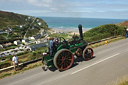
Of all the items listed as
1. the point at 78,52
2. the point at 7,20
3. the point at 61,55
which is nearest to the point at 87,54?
the point at 78,52

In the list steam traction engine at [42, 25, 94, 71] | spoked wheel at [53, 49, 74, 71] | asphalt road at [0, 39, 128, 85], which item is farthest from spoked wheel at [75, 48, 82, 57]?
spoked wheel at [53, 49, 74, 71]

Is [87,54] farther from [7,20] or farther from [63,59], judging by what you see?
[7,20]

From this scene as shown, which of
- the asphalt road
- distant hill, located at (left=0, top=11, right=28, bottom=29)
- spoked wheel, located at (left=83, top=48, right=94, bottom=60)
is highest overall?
distant hill, located at (left=0, top=11, right=28, bottom=29)

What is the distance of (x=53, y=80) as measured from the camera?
620 cm

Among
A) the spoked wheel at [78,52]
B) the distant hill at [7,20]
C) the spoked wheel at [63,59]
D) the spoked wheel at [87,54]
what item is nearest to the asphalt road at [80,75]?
the spoked wheel at [63,59]

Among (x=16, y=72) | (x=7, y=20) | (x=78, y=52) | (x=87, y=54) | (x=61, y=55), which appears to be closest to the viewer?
(x=61, y=55)

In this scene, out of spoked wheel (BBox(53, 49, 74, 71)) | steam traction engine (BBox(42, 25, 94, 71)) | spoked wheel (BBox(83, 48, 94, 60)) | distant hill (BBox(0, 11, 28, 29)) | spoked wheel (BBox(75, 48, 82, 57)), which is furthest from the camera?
distant hill (BBox(0, 11, 28, 29))

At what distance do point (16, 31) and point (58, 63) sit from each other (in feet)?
278

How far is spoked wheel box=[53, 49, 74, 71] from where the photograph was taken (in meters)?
6.61

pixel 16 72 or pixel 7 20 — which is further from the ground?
pixel 7 20

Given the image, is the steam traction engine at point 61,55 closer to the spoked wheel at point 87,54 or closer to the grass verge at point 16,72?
the spoked wheel at point 87,54

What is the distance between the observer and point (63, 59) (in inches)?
268

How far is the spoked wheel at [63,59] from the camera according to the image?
661 cm

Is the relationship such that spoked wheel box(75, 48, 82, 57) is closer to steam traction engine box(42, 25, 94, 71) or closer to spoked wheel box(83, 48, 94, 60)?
steam traction engine box(42, 25, 94, 71)
